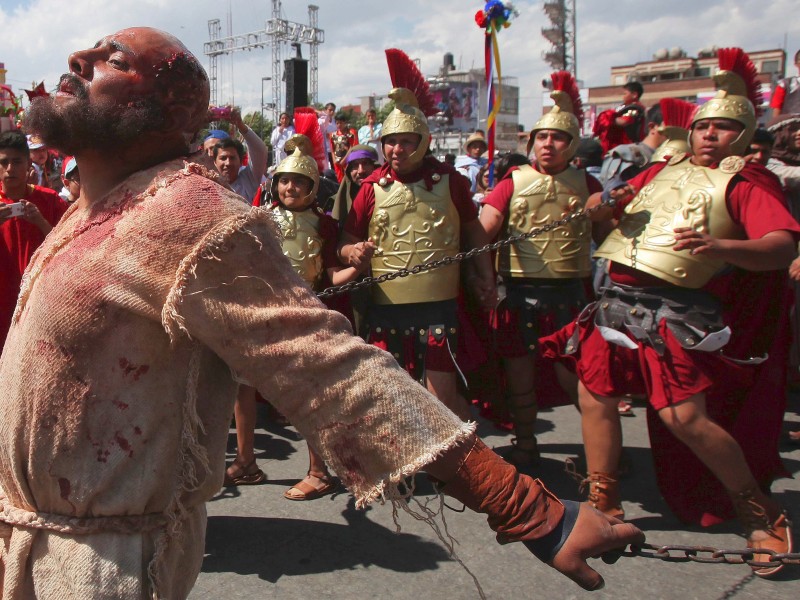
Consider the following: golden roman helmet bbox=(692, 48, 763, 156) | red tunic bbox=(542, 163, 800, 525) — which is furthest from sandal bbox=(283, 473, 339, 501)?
golden roman helmet bbox=(692, 48, 763, 156)

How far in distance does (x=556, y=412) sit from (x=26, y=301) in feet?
14.6

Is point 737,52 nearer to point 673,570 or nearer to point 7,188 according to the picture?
point 673,570

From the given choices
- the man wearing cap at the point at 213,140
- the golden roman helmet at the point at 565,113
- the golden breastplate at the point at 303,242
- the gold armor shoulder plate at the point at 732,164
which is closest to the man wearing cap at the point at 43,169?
the man wearing cap at the point at 213,140

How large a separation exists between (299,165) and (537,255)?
1.37 m

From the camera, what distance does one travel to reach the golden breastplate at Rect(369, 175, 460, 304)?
12.4ft

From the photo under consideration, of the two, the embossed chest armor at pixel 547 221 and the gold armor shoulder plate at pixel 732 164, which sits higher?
the gold armor shoulder plate at pixel 732 164

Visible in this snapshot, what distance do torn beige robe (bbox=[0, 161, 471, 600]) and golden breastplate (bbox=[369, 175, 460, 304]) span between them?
2.52 meters

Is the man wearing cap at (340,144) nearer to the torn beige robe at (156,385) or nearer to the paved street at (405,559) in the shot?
the paved street at (405,559)

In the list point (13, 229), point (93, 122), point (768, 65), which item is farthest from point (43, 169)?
point (768, 65)

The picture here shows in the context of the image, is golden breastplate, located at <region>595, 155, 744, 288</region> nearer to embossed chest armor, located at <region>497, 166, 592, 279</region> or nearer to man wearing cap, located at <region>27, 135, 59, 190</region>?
embossed chest armor, located at <region>497, 166, 592, 279</region>

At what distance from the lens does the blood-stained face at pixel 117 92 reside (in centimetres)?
119

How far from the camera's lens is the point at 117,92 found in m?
1.19

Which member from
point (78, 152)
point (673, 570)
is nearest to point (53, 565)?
point (78, 152)

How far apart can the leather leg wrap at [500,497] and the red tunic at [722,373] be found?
211 centimetres
